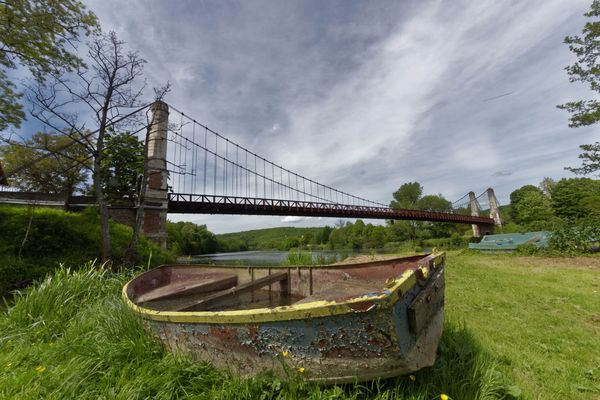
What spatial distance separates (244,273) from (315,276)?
1.41m

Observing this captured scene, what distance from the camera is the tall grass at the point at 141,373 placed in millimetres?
1853

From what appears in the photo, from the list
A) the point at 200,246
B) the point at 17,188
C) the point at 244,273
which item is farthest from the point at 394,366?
the point at 200,246

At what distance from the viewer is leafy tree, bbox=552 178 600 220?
36.6ft

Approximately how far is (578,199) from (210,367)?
42.5 metres

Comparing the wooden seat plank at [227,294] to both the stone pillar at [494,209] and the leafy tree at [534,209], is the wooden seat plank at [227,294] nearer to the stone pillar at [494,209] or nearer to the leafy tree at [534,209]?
the leafy tree at [534,209]

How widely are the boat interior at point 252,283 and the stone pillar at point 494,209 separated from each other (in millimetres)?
48560

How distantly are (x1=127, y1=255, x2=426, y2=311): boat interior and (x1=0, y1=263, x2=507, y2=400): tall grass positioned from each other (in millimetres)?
607

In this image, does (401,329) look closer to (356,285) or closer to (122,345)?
(356,285)

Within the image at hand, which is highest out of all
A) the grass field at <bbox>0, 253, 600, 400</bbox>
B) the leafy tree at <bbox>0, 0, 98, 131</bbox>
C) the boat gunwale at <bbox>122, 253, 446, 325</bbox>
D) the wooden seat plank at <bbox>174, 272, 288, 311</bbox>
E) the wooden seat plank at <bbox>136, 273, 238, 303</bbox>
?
the leafy tree at <bbox>0, 0, 98, 131</bbox>

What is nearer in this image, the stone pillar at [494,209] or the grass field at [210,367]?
the grass field at [210,367]

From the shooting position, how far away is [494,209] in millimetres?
45219

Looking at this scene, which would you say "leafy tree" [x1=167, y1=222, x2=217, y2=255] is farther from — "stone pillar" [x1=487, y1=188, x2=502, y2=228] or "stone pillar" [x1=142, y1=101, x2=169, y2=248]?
"stone pillar" [x1=487, y1=188, x2=502, y2=228]

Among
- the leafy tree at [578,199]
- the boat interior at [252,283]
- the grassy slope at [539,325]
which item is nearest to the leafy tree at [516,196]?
the leafy tree at [578,199]

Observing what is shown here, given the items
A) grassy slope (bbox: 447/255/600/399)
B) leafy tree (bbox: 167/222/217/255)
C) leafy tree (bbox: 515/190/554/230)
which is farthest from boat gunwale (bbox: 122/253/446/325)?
leafy tree (bbox: 515/190/554/230)
